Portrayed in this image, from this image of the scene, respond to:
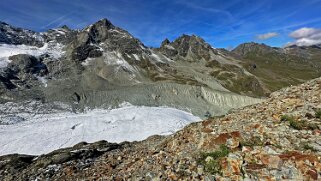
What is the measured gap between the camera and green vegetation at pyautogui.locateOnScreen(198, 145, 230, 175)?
13500 mm

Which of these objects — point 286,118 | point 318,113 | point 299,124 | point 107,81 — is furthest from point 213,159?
point 107,81

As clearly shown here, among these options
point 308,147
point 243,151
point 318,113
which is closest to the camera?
point 308,147

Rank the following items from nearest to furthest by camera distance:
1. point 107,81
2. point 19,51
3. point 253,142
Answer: point 253,142 < point 107,81 < point 19,51

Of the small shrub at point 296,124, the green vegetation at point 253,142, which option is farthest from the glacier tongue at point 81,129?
the small shrub at point 296,124

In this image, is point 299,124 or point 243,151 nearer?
point 243,151

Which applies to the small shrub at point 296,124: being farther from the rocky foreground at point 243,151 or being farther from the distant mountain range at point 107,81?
the distant mountain range at point 107,81

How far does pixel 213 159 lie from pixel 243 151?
1.41 metres

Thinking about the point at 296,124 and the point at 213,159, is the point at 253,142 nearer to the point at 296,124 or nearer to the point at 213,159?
the point at 213,159

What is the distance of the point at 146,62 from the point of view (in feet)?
639

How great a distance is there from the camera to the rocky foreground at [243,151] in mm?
12648

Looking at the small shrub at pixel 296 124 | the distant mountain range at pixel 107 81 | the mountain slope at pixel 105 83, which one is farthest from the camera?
the distant mountain range at pixel 107 81

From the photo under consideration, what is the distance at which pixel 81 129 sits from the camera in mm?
74375

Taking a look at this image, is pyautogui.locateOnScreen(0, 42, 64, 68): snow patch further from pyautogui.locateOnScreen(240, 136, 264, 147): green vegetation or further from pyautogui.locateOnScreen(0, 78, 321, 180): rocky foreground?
pyautogui.locateOnScreen(240, 136, 264, 147): green vegetation

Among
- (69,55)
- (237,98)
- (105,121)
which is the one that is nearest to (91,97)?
(105,121)
